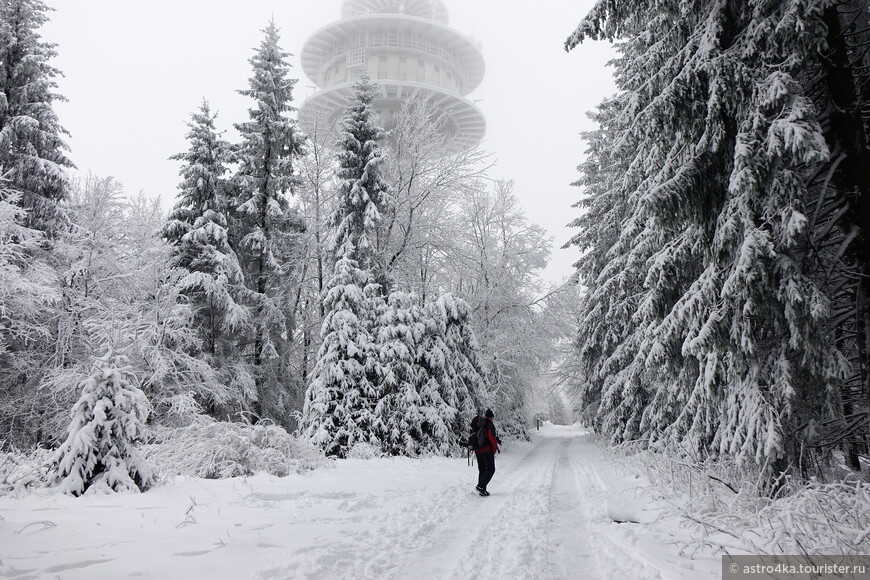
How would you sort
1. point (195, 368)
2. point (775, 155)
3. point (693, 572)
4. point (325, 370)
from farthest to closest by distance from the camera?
point (195, 368) → point (325, 370) → point (775, 155) → point (693, 572)

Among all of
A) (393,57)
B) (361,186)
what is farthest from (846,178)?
(393,57)

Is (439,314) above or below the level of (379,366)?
above

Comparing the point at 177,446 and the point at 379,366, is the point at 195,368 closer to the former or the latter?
the point at 379,366

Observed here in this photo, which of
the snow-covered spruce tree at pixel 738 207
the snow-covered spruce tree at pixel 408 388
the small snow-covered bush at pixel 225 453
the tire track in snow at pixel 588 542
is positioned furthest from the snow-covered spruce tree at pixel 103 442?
the snow-covered spruce tree at pixel 408 388

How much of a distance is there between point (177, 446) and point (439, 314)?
10.5 meters

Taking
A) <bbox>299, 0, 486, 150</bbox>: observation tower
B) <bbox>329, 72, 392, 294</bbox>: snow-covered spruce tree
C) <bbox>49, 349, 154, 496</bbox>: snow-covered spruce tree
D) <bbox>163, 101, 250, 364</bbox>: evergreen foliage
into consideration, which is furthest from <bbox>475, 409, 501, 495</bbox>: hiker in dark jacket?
<bbox>299, 0, 486, 150</bbox>: observation tower

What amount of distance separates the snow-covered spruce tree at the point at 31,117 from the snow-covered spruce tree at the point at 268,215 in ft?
20.6

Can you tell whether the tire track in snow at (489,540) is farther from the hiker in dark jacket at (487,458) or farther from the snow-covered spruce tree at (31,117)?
the snow-covered spruce tree at (31,117)

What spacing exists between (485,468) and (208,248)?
45.8ft

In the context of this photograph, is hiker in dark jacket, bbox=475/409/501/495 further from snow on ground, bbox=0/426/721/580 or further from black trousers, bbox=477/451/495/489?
snow on ground, bbox=0/426/721/580

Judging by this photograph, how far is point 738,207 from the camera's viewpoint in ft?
21.6

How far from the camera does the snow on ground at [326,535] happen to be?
15.0 feet

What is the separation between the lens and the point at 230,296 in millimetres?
18891

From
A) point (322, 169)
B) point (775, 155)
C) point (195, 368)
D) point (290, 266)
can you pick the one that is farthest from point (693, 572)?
point (322, 169)
